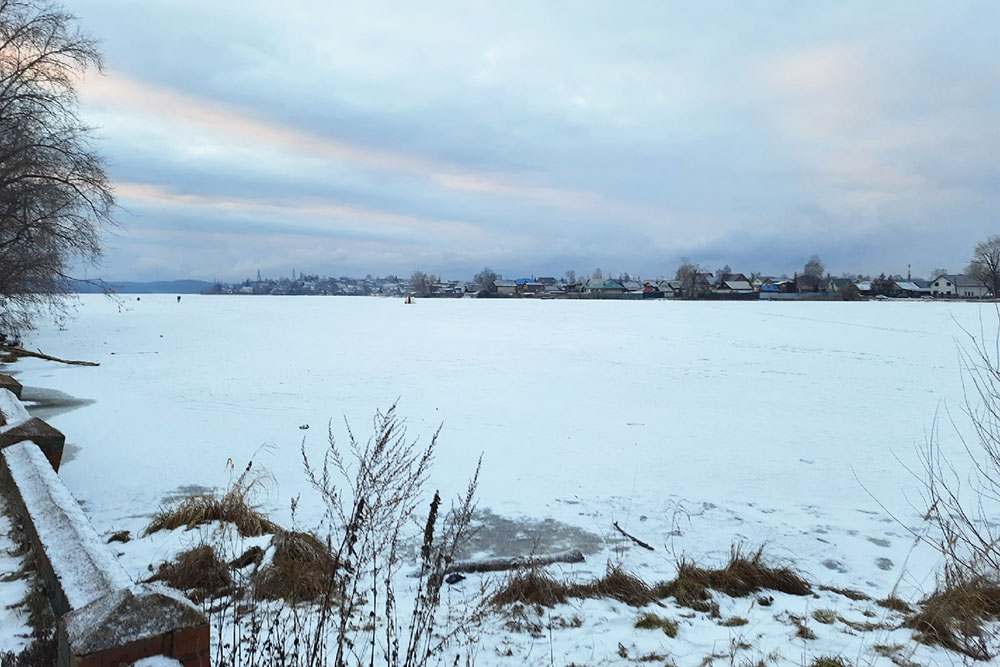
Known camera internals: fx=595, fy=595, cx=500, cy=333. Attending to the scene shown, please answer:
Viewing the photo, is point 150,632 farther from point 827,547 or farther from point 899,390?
point 899,390

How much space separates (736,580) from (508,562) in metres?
1.58

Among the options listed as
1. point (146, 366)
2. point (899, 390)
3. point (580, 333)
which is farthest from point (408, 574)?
point (580, 333)

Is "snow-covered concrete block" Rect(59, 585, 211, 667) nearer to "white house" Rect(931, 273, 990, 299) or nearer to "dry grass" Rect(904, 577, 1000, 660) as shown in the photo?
"dry grass" Rect(904, 577, 1000, 660)

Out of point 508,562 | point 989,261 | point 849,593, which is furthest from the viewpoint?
point 989,261

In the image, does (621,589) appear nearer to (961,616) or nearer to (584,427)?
(961,616)

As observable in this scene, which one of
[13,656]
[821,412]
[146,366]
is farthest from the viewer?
[146,366]

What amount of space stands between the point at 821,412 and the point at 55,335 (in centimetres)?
2335

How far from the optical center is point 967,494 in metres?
6.09

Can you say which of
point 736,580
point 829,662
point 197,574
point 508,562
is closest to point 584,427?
point 508,562

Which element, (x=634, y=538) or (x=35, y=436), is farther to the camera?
Answer: (x=634, y=538)

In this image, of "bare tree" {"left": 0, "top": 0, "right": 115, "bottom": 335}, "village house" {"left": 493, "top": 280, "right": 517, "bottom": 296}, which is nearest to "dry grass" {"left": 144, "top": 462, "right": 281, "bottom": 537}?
"bare tree" {"left": 0, "top": 0, "right": 115, "bottom": 335}

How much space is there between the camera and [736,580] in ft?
13.4

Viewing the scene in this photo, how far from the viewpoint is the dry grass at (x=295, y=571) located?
3535mm

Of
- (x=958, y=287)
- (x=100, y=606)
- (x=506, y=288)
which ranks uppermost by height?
(x=958, y=287)
